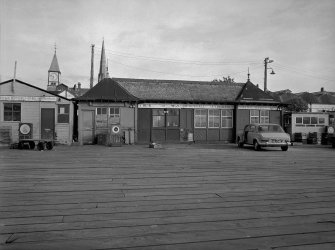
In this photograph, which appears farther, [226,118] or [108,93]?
[226,118]

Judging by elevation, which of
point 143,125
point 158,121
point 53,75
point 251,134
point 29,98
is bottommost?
point 251,134

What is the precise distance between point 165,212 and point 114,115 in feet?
58.4

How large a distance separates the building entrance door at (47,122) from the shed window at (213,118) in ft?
38.8

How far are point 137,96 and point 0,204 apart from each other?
18.6 meters

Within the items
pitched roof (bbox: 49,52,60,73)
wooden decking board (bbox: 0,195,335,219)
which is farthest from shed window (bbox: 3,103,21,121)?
pitched roof (bbox: 49,52,60,73)

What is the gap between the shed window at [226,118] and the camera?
23766mm

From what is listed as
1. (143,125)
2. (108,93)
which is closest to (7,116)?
(108,93)

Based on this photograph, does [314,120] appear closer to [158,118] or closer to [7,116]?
[158,118]

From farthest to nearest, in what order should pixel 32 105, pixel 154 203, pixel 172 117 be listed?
pixel 172 117
pixel 32 105
pixel 154 203

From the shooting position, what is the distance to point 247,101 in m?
23.6

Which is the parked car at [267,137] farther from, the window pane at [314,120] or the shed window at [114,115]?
the window pane at [314,120]

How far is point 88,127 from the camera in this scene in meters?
20.8

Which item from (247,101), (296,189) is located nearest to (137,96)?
(247,101)

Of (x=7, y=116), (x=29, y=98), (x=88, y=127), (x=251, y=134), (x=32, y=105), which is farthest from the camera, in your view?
(x=88, y=127)
